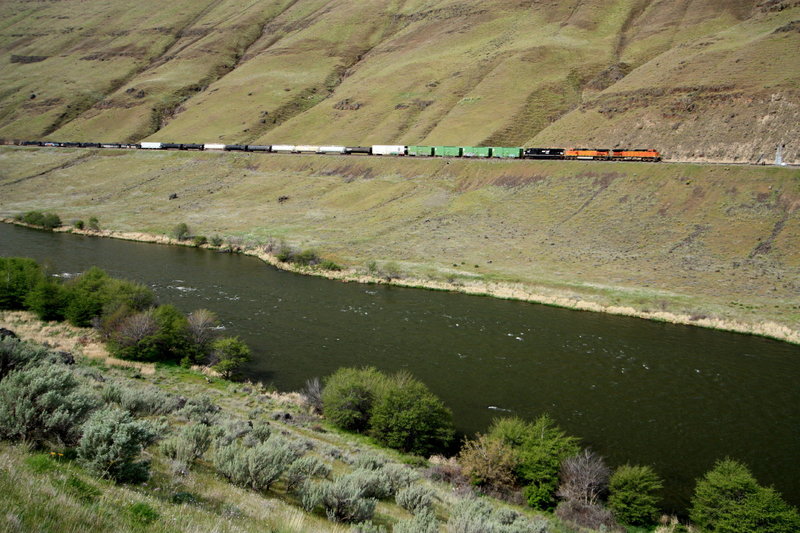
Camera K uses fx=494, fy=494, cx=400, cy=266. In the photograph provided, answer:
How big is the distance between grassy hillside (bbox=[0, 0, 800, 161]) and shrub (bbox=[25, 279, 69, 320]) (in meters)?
89.0

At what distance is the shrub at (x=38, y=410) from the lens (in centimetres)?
1029

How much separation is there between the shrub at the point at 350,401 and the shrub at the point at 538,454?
7284 mm

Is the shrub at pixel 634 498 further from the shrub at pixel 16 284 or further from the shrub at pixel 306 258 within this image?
the shrub at pixel 306 258

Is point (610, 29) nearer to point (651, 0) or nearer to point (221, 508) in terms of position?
point (651, 0)

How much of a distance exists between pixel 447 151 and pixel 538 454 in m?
86.3

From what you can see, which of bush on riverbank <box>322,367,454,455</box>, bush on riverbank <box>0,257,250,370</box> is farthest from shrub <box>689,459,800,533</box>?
bush on riverbank <box>0,257,250,370</box>

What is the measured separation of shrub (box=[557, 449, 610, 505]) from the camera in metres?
20.9

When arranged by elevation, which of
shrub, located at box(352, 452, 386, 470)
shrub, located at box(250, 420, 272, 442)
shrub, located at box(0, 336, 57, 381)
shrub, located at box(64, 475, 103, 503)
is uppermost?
shrub, located at box(64, 475, 103, 503)

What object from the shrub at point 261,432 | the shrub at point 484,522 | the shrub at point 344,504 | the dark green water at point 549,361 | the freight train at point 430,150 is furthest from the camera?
the freight train at point 430,150

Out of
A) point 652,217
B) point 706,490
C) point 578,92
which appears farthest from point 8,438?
point 578,92

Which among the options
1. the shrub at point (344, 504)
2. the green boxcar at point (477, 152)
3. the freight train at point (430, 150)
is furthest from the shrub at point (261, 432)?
the green boxcar at point (477, 152)

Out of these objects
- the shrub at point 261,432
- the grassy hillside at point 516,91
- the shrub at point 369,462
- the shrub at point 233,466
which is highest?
the grassy hillside at point 516,91

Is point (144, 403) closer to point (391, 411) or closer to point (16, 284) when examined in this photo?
point (391, 411)

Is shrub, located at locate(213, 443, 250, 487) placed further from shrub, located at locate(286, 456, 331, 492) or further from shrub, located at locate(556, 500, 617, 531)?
shrub, located at locate(556, 500, 617, 531)
